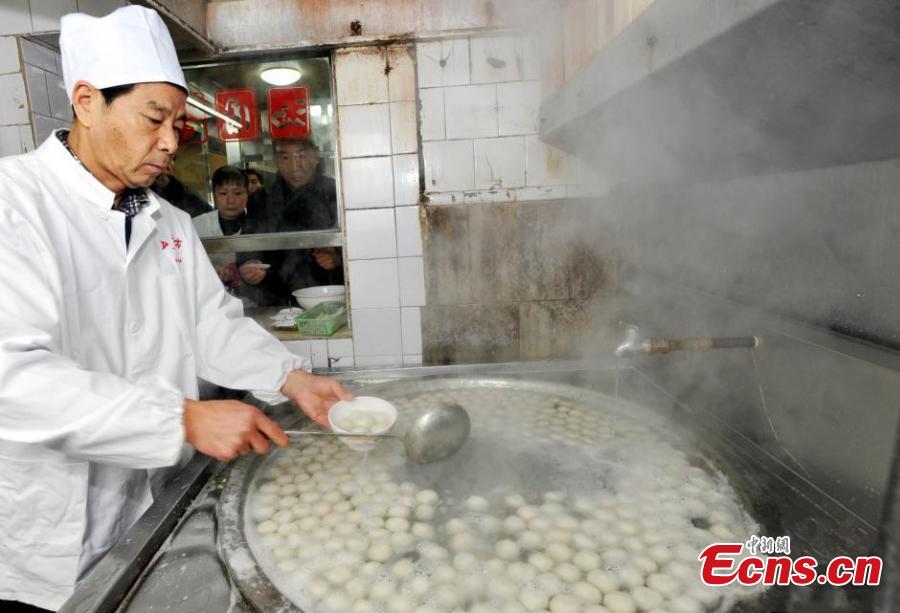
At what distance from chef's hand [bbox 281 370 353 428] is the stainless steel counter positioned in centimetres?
35

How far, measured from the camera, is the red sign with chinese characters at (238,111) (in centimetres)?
315

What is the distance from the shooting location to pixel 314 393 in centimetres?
176

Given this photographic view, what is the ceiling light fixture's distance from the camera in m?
3.06

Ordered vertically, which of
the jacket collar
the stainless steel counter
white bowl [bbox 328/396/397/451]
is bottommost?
the stainless steel counter

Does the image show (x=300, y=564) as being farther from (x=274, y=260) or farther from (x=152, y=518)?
(x=274, y=260)

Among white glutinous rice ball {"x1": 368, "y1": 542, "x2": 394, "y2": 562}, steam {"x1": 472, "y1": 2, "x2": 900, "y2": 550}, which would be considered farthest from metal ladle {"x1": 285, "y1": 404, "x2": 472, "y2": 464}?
steam {"x1": 472, "y1": 2, "x2": 900, "y2": 550}

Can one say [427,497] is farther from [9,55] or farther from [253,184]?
[9,55]

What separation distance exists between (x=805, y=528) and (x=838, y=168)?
859mm

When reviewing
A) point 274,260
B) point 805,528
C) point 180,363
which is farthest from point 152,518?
point 274,260

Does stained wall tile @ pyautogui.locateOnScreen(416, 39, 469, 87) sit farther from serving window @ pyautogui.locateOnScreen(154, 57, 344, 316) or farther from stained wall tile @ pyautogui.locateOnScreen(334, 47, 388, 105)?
serving window @ pyautogui.locateOnScreen(154, 57, 344, 316)

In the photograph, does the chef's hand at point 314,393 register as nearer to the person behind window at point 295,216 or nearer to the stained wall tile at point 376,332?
the stained wall tile at point 376,332

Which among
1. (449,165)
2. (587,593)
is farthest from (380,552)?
(449,165)

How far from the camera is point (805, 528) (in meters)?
1.08

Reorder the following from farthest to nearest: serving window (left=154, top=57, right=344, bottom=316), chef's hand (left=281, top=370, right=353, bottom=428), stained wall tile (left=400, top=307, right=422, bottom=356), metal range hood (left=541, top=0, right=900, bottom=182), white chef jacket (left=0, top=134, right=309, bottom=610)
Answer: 1. serving window (left=154, top=57, right=344, bottom=316)
2. stained wall tile (left=400, top=307, right=422, bottom=356)
3. chef's hand (left=281, top=370, right=353, bottom=428)
4. white chef jacket (left=0, top=134, right=309, bottom=610)
5. metal range hood (left=541, top=0, right=900, bottom=182)
